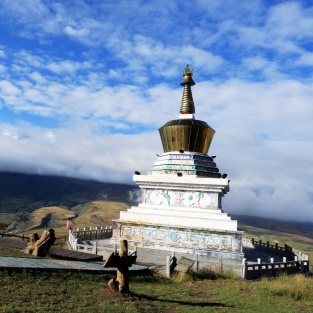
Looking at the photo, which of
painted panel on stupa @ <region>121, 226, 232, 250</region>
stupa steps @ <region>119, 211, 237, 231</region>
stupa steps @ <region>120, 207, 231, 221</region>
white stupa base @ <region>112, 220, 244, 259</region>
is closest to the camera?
white stupa base @ <region>112, 220, 244, 259</region>

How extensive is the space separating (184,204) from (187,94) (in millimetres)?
11639

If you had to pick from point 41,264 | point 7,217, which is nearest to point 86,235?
point 41,264

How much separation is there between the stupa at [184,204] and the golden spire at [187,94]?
148cm

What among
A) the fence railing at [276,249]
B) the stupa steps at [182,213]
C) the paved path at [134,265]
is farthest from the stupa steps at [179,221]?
the fence railing at [276,249]

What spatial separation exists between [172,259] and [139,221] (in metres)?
9.05

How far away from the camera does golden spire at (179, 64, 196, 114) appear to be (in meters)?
32.0

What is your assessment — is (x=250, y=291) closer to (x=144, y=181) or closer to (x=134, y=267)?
(x=134, y=267)

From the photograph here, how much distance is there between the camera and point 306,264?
21.7 m

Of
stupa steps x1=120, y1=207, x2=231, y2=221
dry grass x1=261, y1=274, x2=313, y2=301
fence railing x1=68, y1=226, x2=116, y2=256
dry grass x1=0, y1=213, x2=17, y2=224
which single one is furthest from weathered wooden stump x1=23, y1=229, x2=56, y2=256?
dry grass x1=0, y1=213, x2=17, y2=224

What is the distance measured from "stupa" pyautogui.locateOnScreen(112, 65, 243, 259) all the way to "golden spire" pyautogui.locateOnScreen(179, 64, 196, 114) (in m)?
1.48

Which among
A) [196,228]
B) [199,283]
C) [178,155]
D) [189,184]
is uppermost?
[178,155]

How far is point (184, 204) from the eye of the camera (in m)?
26.8

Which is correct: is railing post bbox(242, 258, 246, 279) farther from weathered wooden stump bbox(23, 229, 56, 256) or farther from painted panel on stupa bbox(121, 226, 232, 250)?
weathered wooden stump bbox(23, 229, 56, 256)

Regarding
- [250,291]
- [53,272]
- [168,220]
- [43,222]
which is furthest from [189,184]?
[43,222]
